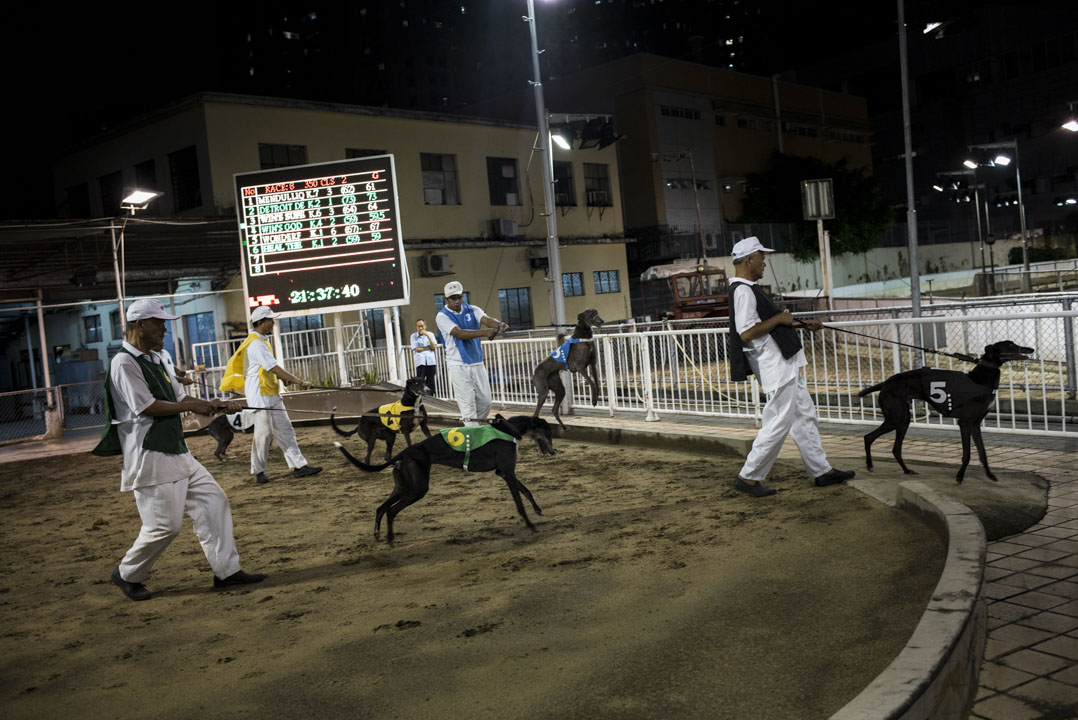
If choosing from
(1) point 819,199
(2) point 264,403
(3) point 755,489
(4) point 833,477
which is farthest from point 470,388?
(1) point 819,199

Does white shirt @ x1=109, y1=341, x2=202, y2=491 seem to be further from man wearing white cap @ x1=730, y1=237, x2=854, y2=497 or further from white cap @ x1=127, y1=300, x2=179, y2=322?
man wearing white cap @ x1=730, y1=237, x2=854, y2=497

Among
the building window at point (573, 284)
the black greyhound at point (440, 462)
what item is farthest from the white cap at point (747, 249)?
the building window at point (573, 284)

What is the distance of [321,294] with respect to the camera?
48.1 ft

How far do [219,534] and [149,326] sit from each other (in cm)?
133

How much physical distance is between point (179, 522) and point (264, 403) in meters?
4.22

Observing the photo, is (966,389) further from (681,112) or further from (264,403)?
(681,112)

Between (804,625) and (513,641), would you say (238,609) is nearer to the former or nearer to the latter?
(513,641)

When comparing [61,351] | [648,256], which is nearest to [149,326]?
[61,351]

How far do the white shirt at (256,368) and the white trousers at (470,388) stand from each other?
192cm

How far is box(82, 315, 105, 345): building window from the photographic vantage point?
24466 mm

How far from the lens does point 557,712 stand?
124 inches

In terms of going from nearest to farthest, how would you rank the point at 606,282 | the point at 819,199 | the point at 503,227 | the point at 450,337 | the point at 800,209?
1. the point at 450,337
2. the point at 819,199
3. the point at 503,227
4. the point at 606,282
5. the point at 800,209

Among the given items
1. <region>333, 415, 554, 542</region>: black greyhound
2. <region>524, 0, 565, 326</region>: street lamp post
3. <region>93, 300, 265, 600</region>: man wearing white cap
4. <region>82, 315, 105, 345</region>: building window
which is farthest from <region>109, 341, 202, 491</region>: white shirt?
<region>82, 315, 105, 345</region>: building window

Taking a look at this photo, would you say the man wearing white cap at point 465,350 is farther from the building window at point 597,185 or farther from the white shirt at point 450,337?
the building window at point 597,185
